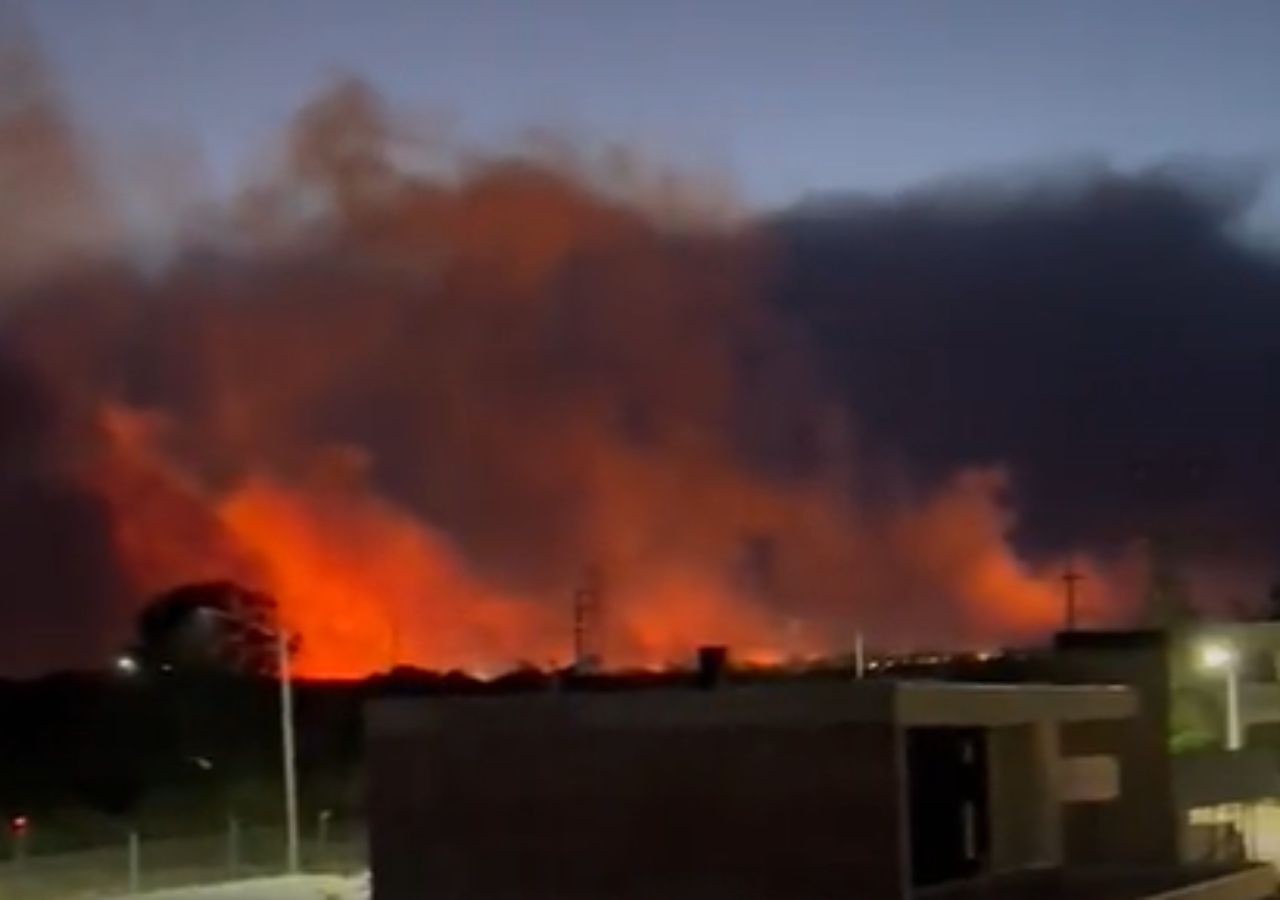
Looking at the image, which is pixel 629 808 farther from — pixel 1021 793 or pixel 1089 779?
pixel 1089 779

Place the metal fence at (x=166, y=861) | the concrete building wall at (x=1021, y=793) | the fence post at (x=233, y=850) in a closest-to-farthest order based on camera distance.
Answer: the concrete building wall at (x=1021, y=793) → the metal fence at (x=166, y=861) → the fence post at (x=233, y=850)

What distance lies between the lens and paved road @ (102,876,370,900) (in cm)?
5306

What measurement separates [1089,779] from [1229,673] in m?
20.7

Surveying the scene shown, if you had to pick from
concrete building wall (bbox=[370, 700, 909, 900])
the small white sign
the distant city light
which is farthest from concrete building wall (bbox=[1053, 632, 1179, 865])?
the distant city light

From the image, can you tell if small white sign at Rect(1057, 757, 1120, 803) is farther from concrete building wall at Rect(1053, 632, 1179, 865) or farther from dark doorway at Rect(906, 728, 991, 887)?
dark doorway at Rect(906, 728, 991, 887)

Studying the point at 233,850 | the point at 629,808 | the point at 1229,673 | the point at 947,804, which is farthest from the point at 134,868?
the point at 629,808

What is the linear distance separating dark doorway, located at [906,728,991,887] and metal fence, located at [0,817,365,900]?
81.6 feet

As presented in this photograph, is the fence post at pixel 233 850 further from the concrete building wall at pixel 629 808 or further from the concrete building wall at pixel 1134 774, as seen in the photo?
the concrete building wall at pixel 629 808

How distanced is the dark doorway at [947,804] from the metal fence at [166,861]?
81.6 feet

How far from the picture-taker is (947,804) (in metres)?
30.3

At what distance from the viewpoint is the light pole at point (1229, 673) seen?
2138 inches

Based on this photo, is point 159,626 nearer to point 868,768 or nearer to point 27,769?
point 27,769

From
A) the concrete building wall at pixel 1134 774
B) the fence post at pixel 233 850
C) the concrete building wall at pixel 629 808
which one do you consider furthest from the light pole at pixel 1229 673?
the concrete building wall at pixel 629 808

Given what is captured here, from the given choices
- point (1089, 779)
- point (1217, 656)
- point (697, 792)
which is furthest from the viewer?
point (1217, 656)
